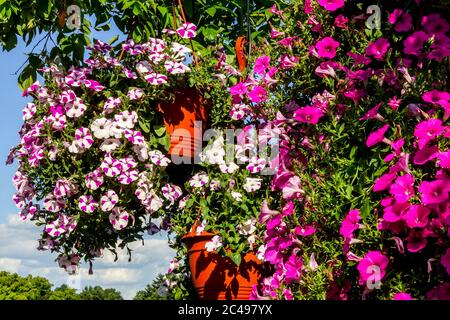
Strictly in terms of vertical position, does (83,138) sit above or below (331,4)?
below

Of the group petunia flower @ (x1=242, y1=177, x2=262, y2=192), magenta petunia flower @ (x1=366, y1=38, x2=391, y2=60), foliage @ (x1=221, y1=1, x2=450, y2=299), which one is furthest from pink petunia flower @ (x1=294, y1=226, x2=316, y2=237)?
magenta petunia flower @ (x1=366, y1=38, x2=391, y2=60)

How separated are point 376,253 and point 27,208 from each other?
2250 mm

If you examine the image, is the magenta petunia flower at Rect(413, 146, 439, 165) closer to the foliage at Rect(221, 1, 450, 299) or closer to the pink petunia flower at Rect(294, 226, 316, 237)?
the foliage at Rect(221, 1, 450, 299)

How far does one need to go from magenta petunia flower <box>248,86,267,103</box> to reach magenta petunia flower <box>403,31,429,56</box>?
0.89m

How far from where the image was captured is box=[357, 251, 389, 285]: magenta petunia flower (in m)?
2.12

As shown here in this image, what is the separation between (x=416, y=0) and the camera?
2.47 m

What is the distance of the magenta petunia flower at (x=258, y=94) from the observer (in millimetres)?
3133

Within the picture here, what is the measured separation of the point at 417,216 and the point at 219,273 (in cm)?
141

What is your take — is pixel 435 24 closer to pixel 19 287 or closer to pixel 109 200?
pixel 109 200

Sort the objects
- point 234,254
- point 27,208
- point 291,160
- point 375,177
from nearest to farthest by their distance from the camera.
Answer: point 375,177, point 291,160, point 234,254, point 27,208

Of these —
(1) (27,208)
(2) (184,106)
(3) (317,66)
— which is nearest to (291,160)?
(3) (317,66)

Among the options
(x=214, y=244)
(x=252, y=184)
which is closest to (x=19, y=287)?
(x=214, y=244)

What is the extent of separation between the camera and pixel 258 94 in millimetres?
3141
